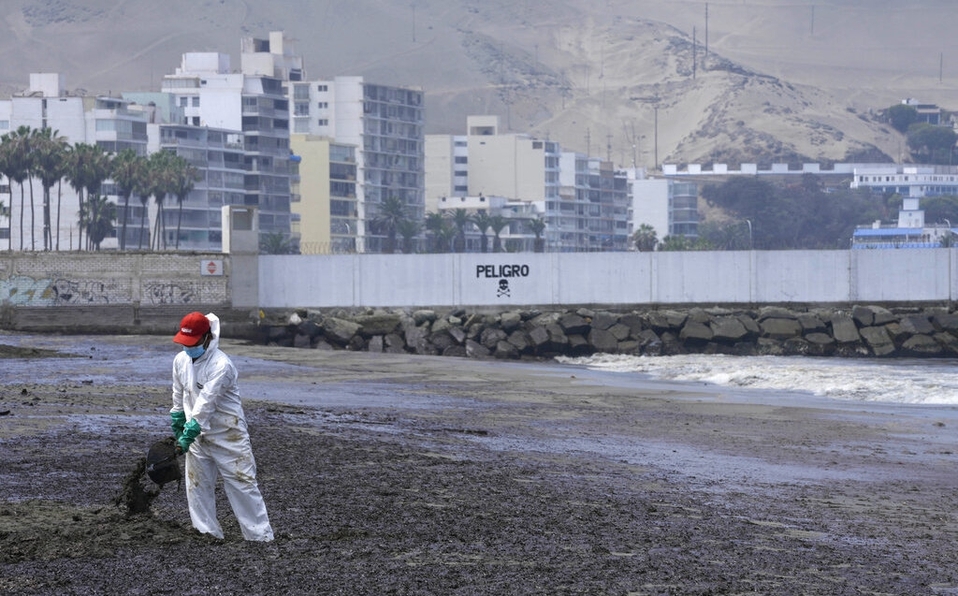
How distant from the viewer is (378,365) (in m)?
38.2

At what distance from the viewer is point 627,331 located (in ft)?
163

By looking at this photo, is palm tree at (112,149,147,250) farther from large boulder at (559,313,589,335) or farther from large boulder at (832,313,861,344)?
large boulder at (832,313,861,344)

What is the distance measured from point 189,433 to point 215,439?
0.97 ft

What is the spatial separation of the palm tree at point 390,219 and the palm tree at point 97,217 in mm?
40536

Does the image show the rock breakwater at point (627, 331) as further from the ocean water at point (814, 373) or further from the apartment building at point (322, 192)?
the apartment building at point (322, 192)

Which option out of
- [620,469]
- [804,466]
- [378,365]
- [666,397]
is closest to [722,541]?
[620,469]

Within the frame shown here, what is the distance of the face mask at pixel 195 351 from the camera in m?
11.5

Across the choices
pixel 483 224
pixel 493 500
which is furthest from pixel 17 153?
pixel 493 500

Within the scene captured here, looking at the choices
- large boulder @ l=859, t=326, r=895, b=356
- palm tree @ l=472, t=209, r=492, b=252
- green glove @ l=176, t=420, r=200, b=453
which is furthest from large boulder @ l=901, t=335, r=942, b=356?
palm tree @ l=472, t=209, r=492, b=252

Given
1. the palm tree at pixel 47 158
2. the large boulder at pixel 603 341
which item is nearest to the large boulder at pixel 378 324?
the large boulder at pixel 603 341

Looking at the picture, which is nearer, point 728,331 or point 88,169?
point 728,331

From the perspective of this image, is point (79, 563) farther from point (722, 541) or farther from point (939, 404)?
point (939, 404)

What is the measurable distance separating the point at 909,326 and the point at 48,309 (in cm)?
2900

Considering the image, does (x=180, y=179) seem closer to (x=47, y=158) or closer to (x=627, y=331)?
(x=47, y=158)
